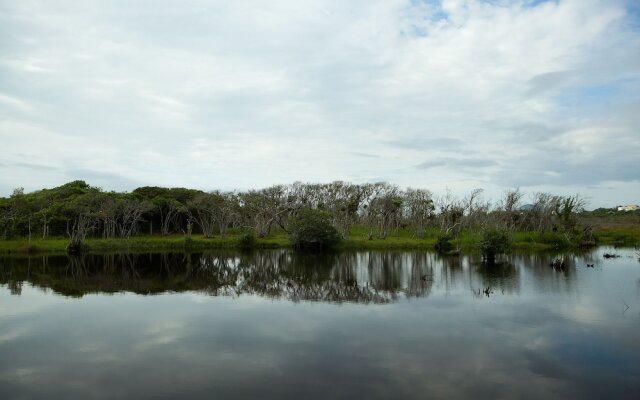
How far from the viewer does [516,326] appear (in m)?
19.7

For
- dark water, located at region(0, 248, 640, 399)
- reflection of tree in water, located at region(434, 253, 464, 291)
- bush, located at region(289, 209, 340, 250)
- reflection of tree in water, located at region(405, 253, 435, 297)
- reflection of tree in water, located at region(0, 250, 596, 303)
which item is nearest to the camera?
dark water, located at region(0, 248, 640, 399)

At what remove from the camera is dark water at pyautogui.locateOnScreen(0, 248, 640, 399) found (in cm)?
1348

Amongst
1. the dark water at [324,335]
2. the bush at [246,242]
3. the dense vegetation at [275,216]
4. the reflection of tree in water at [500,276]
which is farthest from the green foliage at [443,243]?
the bush at [246,242]

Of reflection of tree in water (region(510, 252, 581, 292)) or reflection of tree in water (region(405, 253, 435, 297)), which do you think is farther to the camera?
reflection of tree in water (region(510, 252, 581, 292))

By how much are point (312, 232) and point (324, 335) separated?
38.0 m

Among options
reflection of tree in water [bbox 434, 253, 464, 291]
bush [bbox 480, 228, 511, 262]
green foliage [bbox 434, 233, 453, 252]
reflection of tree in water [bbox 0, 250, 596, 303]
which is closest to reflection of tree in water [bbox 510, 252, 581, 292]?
reflection of tree in water [bbox 0, 250, 596, 303]

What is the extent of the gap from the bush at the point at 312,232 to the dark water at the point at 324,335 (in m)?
20.5

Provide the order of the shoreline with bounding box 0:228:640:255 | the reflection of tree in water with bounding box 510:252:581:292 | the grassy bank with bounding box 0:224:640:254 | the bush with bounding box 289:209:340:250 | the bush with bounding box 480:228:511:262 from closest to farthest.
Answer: the reflection of tree in water with bounding box 510:252:581:292, the bush with bounding box 480:228:511:262, the shoreline with bounding box 0:228:640:255, the grassy bank with bounding box 0:224:640:254, the bush with bounding box 289:209:340:250

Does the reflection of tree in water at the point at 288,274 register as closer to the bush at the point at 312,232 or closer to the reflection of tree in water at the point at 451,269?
the reflection of tree in water at the point at 451,269

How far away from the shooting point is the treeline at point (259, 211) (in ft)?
205

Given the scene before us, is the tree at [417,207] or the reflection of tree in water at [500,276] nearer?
the reflection of tree in water at [500,276]

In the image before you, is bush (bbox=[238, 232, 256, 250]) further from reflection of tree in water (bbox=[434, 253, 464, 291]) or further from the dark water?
reflection of tree in water (bbox=[434, 253, 464, 291])

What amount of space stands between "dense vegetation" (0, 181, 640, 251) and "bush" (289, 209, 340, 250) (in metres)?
0.49

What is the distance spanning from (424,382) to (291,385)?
13.2ft
